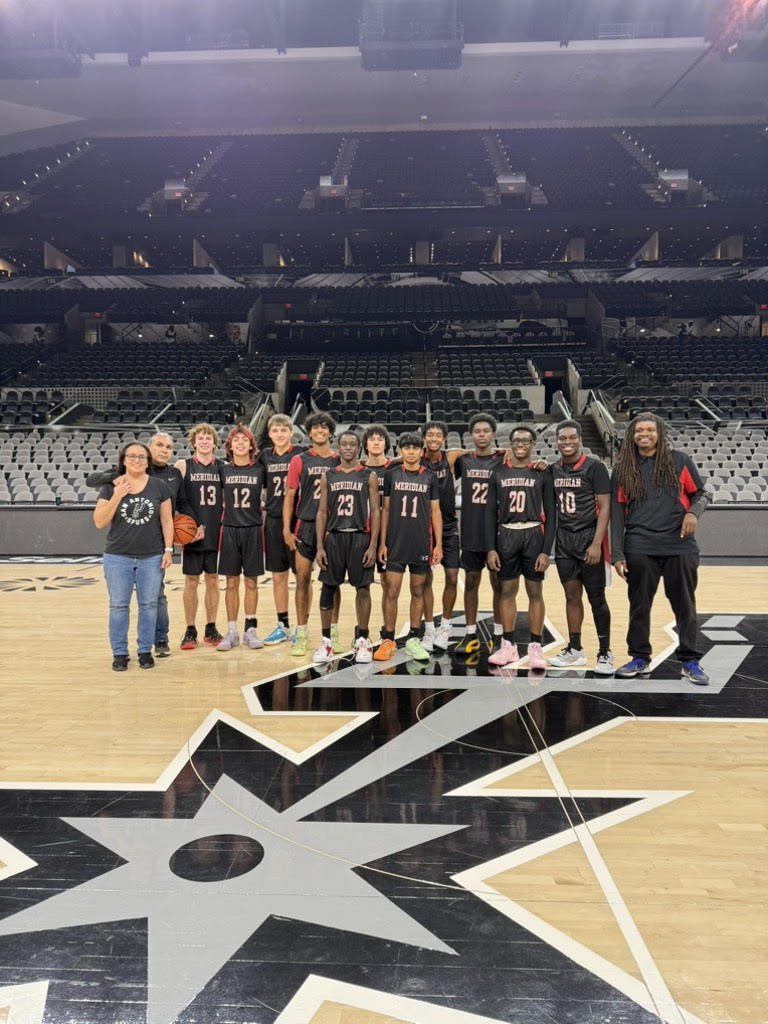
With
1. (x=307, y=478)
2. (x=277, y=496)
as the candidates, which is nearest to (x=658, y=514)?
(x=307, y=478)

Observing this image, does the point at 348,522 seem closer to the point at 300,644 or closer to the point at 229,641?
the point at 300,644

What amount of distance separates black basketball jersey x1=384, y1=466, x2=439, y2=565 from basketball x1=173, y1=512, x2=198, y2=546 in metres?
1.25

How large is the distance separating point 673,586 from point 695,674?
20.8 inches

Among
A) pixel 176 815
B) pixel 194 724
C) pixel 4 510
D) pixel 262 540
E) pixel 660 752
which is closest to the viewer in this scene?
pixel 176 815

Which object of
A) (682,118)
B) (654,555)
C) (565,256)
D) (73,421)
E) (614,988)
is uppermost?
(682,118)

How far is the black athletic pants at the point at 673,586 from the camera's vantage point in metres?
4.30

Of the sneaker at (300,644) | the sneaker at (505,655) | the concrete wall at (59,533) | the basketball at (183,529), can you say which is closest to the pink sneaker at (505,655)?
the sneaker at (505,655)

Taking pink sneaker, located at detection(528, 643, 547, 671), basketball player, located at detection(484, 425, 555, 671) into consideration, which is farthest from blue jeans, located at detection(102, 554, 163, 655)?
pink sneaker, located at detection(528, 643, 547, 671)

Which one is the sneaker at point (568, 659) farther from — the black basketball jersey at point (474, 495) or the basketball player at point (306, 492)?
the basketball player at point (306, 492)

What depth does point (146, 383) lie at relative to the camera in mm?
17281

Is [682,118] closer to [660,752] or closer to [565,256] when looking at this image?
[565,256]

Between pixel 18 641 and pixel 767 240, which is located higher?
pixel 767 240

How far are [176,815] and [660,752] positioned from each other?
2.12 meters

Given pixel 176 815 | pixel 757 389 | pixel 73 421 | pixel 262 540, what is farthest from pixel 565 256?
pixel 176 815
